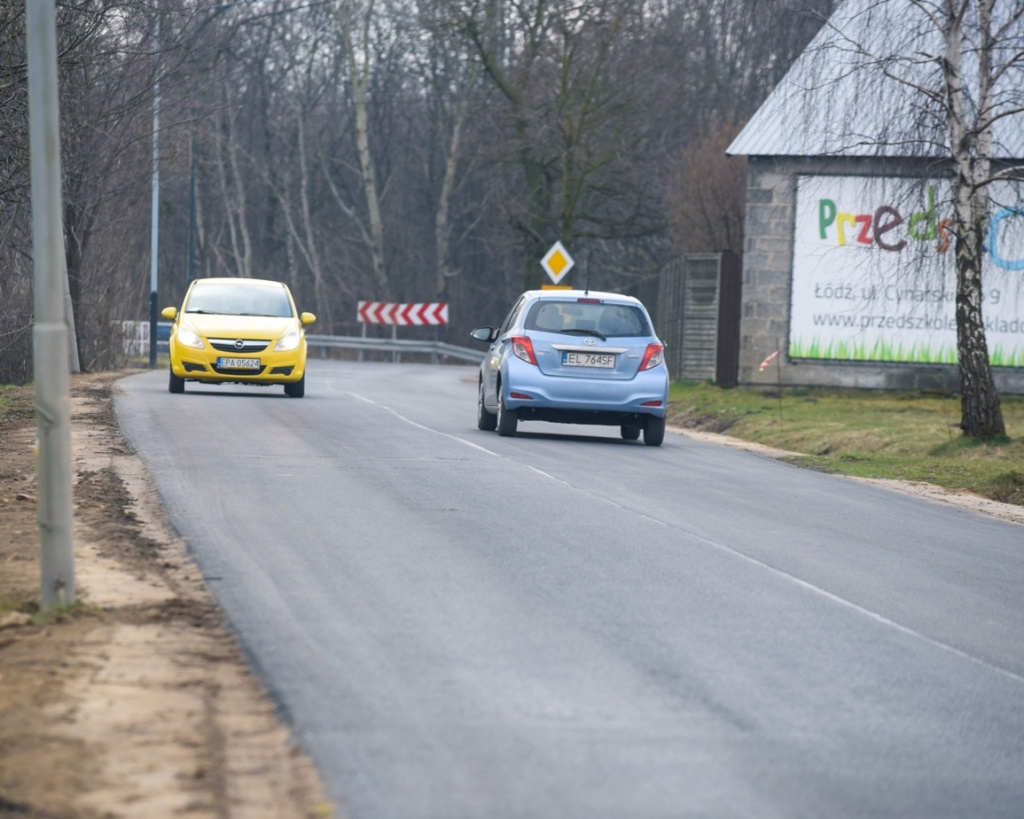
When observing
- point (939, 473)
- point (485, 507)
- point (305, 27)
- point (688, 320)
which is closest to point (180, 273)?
point (305, 27)

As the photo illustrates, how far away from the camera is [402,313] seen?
55.6 meters

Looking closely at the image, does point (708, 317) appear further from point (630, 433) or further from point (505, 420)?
point (505, 420)

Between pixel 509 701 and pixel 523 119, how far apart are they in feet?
125

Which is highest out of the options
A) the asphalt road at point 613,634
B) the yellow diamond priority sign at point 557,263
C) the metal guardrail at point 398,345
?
the yellow diamond priority sign at point 557,263

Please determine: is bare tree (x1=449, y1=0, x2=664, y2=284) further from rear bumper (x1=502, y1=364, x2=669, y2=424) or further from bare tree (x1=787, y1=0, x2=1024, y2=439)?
rear bumper (x1=502, y1=364, x2=669, y2=424)

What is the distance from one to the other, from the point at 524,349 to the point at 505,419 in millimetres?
831

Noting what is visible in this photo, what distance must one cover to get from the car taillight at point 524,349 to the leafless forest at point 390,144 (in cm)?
568

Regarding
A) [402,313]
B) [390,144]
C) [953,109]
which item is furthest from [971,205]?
[390,144]

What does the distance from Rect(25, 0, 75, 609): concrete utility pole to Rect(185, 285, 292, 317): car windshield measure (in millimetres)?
18834

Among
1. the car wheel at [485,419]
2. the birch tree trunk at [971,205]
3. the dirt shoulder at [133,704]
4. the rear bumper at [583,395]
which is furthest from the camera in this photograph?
the car wheel at [485,419]

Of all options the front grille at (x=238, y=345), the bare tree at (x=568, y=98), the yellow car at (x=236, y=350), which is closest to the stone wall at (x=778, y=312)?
the yellow car at (x=236, y=350)

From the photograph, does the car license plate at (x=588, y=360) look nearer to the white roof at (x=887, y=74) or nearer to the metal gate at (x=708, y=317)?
the white roof at (x=887, y=74)

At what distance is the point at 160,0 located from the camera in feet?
94.2

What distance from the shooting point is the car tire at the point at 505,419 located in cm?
1892
